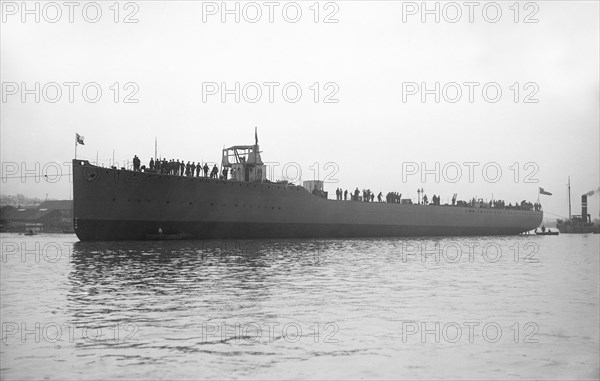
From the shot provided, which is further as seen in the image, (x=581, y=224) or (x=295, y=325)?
(x=581, y=224)

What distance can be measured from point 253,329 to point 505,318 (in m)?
3.79

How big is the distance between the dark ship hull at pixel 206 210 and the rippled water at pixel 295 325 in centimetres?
1397

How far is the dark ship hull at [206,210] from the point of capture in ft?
93.0

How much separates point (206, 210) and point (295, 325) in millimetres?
24794

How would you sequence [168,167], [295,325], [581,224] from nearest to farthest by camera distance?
[295,325] < [168,167] < [581,224]

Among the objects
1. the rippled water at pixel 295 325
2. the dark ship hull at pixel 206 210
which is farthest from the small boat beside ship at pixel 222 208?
the rippled water at pixel 295 325

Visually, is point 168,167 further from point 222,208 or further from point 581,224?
point 581,224

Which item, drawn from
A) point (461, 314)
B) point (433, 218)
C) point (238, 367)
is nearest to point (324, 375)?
point (238, 367)

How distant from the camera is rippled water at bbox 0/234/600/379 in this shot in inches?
227

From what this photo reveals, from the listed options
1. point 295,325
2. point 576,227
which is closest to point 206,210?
point 295,325

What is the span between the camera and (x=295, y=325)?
25.6ft

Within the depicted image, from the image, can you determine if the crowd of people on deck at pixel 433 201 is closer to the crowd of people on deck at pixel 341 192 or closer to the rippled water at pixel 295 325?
the crowd of people on deck at pixel 341 192

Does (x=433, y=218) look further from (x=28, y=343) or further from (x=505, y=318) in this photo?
(x=28, y=343)

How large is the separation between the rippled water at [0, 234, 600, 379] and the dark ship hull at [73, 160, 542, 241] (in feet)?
45.8
